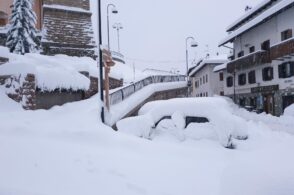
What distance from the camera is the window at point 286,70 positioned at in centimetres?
2592

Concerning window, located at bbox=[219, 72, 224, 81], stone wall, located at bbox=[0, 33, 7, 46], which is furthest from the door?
stone wall, located at bbox=[0, 33, 7, 46]

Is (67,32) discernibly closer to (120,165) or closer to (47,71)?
(47,71)

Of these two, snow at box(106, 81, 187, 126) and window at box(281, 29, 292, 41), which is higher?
window at box(281, 29, 292, 41)

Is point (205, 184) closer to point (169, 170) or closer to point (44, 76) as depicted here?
point (169, 170)

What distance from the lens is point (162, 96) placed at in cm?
2681

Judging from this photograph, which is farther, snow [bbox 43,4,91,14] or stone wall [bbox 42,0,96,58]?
snow [bbox 43,4,91,14]

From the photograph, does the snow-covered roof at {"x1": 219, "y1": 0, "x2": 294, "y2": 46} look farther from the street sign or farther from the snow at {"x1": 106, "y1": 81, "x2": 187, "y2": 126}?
the street sign

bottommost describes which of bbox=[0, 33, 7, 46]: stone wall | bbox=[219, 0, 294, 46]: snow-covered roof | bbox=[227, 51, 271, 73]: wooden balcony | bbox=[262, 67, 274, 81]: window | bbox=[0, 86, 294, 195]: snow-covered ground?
bbox=[0, 86, 294, 195]: snow-covered ground

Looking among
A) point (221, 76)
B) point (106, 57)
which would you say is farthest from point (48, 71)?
point (221, 76)

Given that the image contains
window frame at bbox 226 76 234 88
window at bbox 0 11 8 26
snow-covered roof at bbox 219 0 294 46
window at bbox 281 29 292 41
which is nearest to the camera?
snow-covered roof at bbox 219 0 294 46

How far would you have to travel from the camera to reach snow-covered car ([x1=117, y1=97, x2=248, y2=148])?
Answer: 1077cm

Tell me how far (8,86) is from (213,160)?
7.67 m

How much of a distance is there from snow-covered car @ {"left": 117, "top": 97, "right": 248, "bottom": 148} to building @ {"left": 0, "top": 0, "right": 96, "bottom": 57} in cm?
1585

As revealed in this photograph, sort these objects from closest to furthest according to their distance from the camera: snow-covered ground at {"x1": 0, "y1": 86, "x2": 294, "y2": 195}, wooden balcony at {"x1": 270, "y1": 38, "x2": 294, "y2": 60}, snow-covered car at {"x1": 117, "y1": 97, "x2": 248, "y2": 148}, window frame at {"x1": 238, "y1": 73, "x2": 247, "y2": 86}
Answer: snow-covered ground at {"x1": 0, "y1": 86, "x2": 294, "y2": 195}, snow-covered car at {"x1": 117, "y1": 97, "x2": 248, "y2": 148}, wooden balcony at {"x1": 270, "y1": 38, "x2": 294, "y2": 60}, window frame at {"x1": 238, "y1": 73, "x2": 247, "y2": 86}
